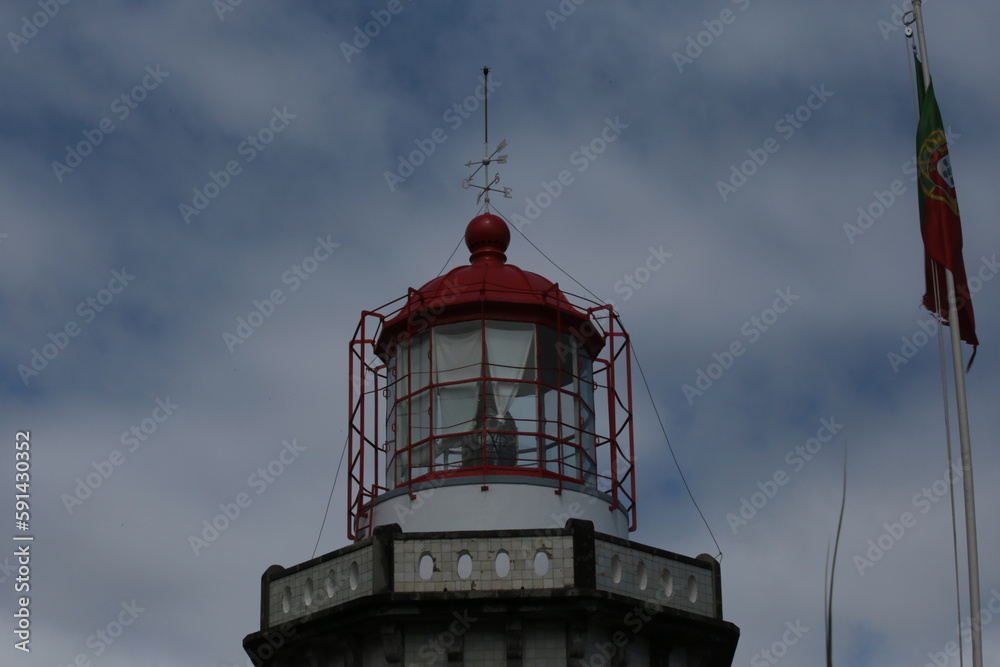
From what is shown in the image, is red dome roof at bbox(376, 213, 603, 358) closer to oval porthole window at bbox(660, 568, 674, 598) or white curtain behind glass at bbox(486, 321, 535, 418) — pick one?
white curtain behind glass at bbox(486, 321, 535, 418)

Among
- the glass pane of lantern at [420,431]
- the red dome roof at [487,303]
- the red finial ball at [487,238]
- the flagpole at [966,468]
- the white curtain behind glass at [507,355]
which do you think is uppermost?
the red finial ball at [487,238]

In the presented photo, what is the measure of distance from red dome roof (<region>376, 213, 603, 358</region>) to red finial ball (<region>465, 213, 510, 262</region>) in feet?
1.01

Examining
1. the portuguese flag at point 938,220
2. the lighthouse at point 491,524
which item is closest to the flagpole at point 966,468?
the portuguese flag at point 938,220

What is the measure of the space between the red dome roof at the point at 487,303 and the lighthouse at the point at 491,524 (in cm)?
3

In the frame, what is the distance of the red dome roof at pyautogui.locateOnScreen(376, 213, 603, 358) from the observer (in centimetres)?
1928

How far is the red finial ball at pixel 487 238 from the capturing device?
818 inches

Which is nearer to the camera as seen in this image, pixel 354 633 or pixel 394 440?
pixel 354 633

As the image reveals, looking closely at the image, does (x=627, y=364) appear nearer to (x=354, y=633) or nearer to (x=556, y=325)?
(x=556, y=325)

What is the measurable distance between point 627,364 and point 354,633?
5283mm

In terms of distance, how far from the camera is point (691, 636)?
18.1 metres

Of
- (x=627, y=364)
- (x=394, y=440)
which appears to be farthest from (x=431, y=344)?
(x=627, y=364)

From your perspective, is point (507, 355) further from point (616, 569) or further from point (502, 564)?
point (616, 569)

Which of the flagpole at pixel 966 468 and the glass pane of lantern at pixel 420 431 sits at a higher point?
the glass pane of lantern at pixel 420 431

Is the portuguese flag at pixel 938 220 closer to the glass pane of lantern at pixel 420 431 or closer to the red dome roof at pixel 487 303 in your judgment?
the red dome roof at pixel 487 303
